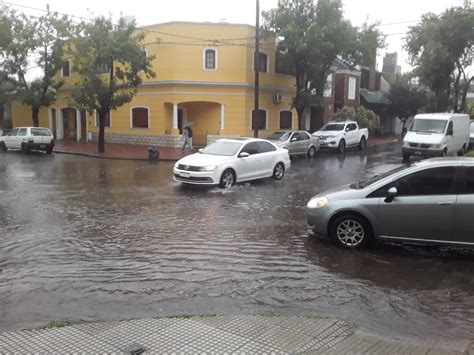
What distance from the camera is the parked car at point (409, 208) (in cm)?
698

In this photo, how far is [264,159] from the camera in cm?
1569

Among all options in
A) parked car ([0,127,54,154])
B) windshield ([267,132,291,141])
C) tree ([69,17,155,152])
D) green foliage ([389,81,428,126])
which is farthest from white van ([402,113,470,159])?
green foliage ([389,81,428,126])

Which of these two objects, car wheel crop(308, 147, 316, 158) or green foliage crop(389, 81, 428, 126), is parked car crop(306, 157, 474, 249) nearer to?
car wheel crop(308, 147, 316, 158)

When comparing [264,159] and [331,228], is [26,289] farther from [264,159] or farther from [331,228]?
[264,159]

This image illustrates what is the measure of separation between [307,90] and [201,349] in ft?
84.5

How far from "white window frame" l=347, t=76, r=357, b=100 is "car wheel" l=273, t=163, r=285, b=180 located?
24.9 m

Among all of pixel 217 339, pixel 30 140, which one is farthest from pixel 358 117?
pixel 217 339

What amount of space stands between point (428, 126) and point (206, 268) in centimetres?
1848

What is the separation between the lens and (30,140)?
85.8 ft

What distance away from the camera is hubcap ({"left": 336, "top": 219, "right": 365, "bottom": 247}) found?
7.57 m

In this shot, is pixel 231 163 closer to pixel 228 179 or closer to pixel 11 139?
pixel 228 179

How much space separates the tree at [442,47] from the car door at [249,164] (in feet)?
68.7

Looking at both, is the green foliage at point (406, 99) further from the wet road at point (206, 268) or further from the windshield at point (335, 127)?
the wet road at point (206, 268)

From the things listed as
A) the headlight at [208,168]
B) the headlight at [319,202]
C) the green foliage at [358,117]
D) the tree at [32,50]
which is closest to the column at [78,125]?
the tree at [32,50]
